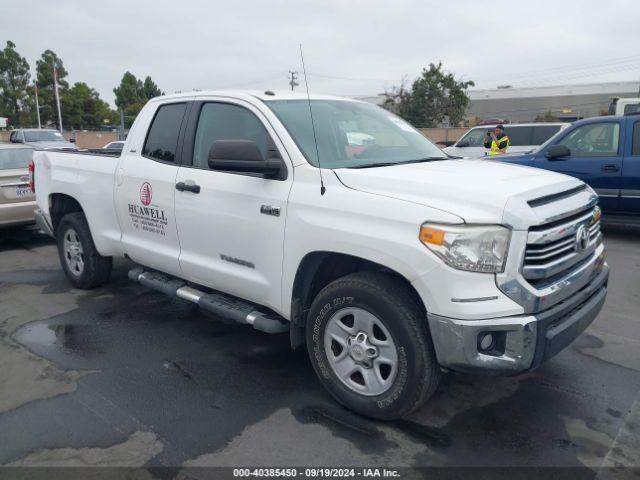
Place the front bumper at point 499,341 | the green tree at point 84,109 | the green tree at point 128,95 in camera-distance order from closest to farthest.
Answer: the front bumper at point 499,341, the green tree at point 84,109, the green tree at point 128,95

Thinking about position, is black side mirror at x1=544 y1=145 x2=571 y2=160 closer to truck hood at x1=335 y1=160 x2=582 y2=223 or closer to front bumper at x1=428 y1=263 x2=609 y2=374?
truck hood at x1=335 y1=160 x2=582 y2=223

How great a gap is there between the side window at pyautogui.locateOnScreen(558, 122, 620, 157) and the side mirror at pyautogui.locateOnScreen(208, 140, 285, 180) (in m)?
6.47

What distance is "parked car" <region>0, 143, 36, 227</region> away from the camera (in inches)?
305

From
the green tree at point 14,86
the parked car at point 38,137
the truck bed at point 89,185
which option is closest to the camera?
the truck bed at point 89,185

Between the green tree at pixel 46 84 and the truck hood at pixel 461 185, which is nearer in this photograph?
the truck hood at pixel 461 185

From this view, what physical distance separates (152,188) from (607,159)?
667 cm

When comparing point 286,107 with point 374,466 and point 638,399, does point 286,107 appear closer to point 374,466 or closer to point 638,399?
point 374,466

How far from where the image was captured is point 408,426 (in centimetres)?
318

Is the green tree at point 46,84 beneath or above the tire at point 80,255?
above

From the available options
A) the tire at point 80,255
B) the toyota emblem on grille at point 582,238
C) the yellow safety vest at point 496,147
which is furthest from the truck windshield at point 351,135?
the yellow safety vest at point 496,147

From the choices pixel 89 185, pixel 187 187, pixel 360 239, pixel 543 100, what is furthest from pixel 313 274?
pixel 543 100

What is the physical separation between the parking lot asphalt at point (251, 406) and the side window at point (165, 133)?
60.4 inches

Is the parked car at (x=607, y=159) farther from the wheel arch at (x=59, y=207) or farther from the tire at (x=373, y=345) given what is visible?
the wheel arch at (x=59, y=207)

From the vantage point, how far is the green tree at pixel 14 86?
4781cm
